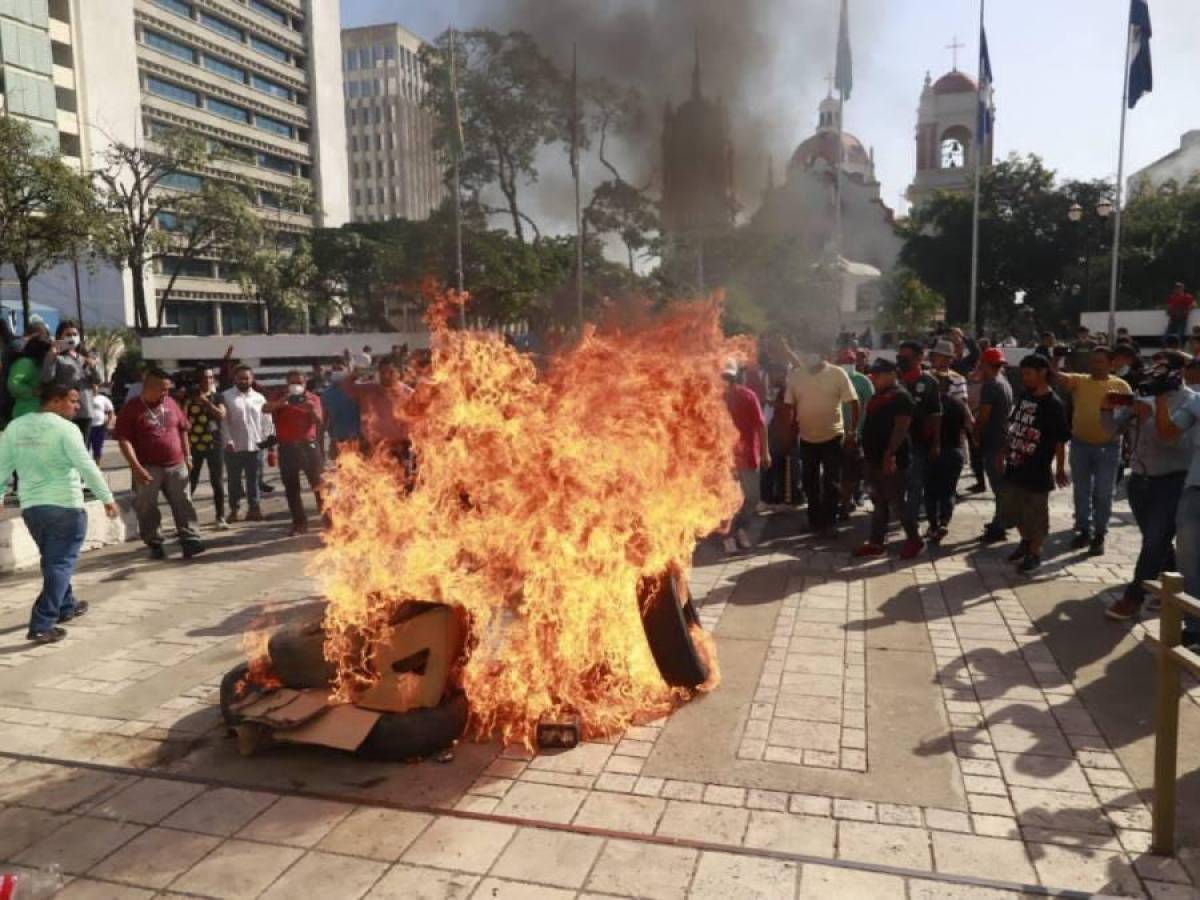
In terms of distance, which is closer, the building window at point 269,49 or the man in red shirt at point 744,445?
the man in red shirt at point 744,445

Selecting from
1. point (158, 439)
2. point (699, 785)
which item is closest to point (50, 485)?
point (158, 439)

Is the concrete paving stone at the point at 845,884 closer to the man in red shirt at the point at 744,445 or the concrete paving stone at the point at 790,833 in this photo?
the concrete paving stone at the point at 790,833

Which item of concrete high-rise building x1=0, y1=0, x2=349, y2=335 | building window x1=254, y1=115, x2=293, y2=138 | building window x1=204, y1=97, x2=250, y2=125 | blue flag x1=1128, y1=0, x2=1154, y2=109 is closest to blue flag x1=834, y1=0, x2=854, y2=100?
blue flag x1=1128, y1=0, x2=1154, y2=109

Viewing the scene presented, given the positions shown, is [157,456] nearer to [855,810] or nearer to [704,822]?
[704,822]

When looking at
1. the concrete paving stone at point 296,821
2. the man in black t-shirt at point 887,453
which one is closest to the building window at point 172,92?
the man in black t-shirt at point 887,453

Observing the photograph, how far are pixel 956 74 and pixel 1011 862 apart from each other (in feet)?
259

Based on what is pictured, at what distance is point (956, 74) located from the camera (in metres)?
70.8

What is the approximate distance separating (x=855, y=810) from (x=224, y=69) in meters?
78.2

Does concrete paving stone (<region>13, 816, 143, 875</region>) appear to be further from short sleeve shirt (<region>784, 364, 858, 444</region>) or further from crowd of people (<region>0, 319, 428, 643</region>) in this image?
short sleeve shirt (<region>784, 364, 858, 444</region>)

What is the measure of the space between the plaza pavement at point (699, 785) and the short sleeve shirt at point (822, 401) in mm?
2846

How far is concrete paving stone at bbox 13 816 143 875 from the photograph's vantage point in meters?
3.50

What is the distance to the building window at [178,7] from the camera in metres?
62.8

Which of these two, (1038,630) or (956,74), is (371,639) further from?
(956,74)

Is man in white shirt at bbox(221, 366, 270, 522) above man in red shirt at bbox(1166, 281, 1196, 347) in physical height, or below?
below
